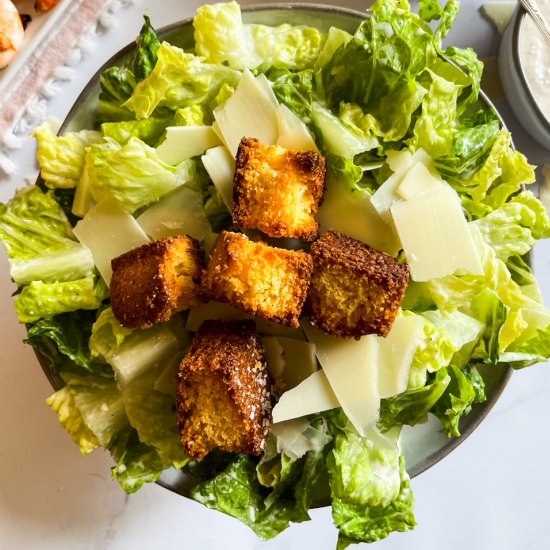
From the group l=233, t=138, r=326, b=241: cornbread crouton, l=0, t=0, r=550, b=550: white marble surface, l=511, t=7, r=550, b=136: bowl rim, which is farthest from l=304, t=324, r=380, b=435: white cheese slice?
l=511, t=7, r=550, b=136: bowl rim

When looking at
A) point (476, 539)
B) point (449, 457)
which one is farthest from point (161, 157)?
point (476, 539)

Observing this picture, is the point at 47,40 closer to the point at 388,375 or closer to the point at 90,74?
the point at 90,74

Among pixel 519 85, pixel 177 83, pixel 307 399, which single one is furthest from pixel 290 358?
pixel 519 85

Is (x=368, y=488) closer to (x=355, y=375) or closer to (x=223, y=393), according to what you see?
(x=355, y=375)

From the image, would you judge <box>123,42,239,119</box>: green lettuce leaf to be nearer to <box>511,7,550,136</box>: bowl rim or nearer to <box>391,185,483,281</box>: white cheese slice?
<box>391,185,483,281</box>: white cheese slice

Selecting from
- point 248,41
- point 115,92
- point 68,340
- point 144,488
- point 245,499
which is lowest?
point 144,488
